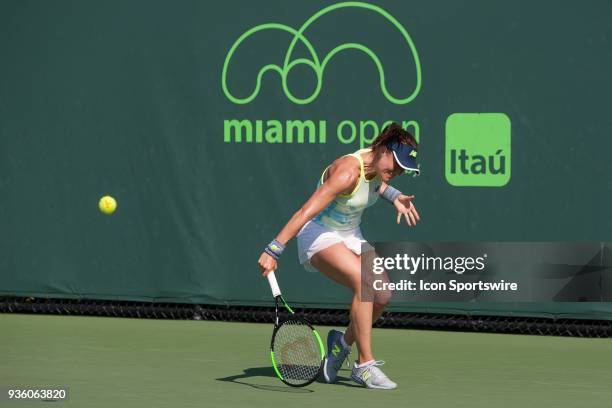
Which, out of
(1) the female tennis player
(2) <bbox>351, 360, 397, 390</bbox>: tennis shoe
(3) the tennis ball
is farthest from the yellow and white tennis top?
(3) the tennis ball

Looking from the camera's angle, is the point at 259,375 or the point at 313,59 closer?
the point at 259,375

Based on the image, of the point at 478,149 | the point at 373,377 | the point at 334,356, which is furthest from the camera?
the point at 478,149

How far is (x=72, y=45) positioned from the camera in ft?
31.0

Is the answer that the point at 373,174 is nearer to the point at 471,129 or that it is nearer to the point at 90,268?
the point at 471,129

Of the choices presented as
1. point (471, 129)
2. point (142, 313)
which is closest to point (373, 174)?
point (471, 129)

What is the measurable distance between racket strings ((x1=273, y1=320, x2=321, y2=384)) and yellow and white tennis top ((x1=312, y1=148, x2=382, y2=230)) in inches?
22.0

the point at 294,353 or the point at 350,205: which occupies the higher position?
the point at 350,205

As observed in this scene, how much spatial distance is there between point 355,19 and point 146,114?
1634mm

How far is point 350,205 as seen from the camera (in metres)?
6.34

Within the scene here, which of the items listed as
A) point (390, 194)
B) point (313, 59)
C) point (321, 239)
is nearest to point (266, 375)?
point (321, 239)

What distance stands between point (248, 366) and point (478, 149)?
2.35 metres

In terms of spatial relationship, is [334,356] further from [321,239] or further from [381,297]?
[321,239]

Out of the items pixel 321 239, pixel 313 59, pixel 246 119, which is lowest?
pixel 321 239

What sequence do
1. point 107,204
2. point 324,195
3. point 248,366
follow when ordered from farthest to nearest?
point 107,204 → point 248,366 → point 324,195
